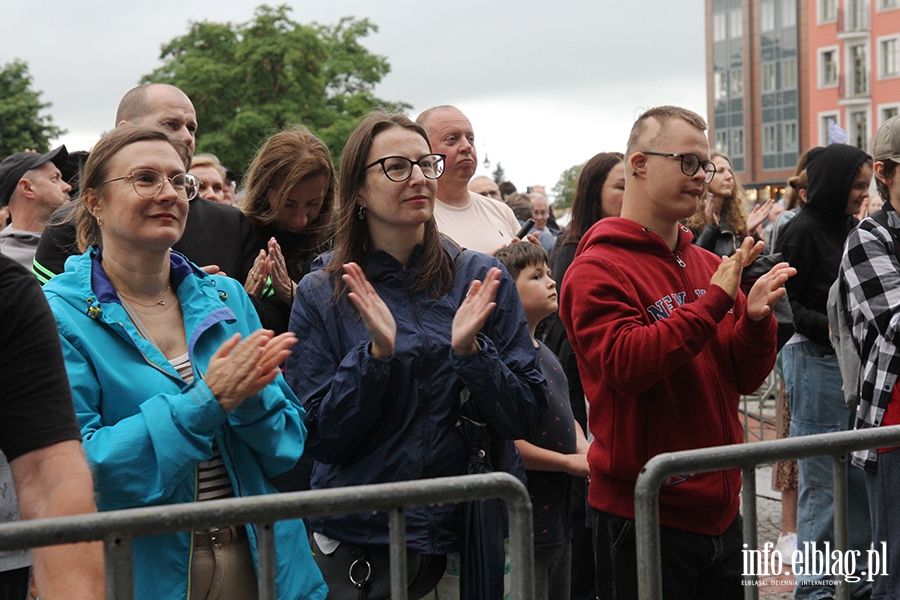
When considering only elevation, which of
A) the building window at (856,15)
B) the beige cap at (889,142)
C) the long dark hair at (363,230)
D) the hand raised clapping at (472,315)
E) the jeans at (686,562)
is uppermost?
the building window at (856,15)

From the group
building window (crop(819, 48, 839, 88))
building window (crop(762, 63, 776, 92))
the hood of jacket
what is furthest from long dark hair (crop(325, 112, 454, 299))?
building window (crop(762, 63, 776, 92))

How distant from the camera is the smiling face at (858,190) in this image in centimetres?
600

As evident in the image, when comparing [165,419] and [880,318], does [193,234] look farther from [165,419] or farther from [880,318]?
[880,318]

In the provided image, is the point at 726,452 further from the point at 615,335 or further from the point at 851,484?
the point at 851,484

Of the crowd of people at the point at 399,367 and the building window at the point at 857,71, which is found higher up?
the building window at the point at 857,71

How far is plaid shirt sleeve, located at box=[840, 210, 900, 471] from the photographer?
412 cm

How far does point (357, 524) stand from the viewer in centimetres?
321

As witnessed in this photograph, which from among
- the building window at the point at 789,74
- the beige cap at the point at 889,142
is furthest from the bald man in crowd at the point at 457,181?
the building window at the point at 789,74

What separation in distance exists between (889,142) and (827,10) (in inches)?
2317

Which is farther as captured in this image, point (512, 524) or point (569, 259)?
point (569, 259)

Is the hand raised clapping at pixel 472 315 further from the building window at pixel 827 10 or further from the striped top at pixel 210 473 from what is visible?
the building window at pixel 827 10

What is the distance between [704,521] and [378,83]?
40840mm

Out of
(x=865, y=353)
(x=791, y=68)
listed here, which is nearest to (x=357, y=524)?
(x=865, y=353)

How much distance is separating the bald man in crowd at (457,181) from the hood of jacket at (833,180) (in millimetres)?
1876
